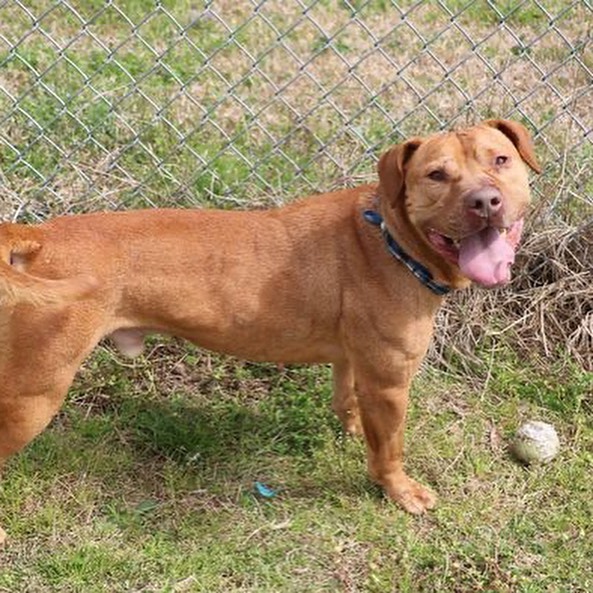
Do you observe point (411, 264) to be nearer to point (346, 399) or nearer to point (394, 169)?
point (394, 169)

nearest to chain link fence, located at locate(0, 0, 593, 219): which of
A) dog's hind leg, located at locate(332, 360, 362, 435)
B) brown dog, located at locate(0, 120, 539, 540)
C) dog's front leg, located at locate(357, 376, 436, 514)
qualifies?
dog's hind leg, located at locate(332, 360, 362, 435)

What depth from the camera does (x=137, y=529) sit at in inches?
143

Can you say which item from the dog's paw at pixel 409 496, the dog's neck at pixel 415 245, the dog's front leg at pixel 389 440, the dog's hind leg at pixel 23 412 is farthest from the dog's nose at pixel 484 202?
the dog's hind leg at pixel 23 412

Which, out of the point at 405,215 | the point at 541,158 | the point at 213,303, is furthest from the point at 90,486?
the point at 541,158

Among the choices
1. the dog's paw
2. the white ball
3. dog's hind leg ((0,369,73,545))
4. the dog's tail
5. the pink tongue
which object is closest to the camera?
the dog's tail

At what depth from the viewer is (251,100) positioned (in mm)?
5496

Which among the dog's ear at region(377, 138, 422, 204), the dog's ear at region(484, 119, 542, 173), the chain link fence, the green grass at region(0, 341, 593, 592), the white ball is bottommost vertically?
the green grass at region(0, 341, 593, 592)

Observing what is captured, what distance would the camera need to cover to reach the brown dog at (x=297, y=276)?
320 centimetres

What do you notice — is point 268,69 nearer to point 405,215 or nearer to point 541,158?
point 541,158

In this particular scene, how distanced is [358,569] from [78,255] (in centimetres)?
133

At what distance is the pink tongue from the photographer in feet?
10.4

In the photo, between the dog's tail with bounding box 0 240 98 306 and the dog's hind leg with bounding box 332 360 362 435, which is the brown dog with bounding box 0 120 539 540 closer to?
the dog's tail with bounding box 0 240 98 306

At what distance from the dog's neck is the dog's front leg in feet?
1.25

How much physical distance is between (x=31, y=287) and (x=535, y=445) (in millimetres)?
1880
